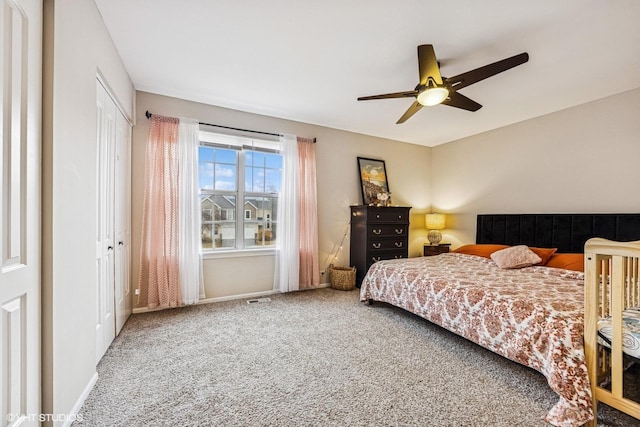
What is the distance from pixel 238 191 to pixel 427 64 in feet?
8.74

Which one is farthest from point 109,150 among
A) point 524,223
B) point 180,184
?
point 524,223

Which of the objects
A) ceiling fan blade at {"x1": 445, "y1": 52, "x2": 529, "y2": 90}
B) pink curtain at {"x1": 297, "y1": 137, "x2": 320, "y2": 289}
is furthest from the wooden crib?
pink curtain at {"x1": 297, "y1": 137, "x2": 320, "y2": 289}

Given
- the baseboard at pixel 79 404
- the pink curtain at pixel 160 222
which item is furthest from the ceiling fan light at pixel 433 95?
the baseboard at pixel 79 404

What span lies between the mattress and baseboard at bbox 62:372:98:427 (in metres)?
2.83

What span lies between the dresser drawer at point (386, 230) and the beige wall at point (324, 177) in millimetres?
478

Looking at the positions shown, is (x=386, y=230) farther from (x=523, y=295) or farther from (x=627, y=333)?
(x=627, y=333)

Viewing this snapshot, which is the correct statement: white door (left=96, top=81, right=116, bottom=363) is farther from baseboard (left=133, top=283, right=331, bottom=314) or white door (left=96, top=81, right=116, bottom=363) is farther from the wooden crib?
the wooden crib

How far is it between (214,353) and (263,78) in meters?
2.61

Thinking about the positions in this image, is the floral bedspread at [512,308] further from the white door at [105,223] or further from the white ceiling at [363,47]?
the white door at [105,223]

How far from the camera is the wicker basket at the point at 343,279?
4016 mm

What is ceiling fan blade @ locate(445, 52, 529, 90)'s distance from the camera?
1.88 meters

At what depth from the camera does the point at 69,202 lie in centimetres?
146

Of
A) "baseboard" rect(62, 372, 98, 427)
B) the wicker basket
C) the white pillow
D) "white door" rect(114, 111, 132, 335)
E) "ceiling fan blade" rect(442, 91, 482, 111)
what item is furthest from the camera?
the wicker basket

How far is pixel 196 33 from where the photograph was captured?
6.97ft
